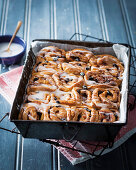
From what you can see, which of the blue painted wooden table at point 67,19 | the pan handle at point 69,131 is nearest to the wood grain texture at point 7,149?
the blue painted wooden table at point 67,19

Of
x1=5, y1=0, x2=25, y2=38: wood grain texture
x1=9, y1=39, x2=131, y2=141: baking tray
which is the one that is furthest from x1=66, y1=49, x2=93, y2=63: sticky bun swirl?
x1=5, y1=0, x2=25, y2=38: wood grain texture

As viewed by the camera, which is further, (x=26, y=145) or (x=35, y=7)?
(x=35, y=7)

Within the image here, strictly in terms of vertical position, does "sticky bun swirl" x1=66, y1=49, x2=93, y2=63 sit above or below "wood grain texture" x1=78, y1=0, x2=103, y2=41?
below

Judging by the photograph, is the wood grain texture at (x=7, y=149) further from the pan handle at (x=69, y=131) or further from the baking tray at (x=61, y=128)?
the pan handle at (x=69, y=131)

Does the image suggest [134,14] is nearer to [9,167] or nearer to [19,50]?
[19,50]

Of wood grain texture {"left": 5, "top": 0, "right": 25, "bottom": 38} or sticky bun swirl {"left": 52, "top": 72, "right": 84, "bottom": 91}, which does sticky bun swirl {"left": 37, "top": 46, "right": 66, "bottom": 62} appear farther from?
wood grain texture {"left": 5, "top": 0, "right": 25, "bottom": 38}

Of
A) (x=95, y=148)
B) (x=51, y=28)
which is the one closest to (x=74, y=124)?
(x=95, y=148)
